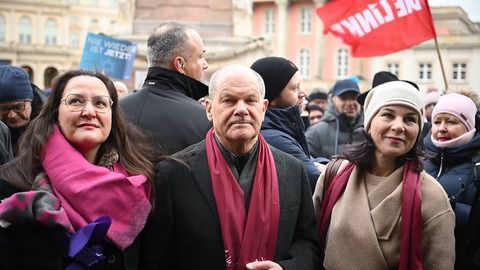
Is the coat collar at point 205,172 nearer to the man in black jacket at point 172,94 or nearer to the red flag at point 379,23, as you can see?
the man in black jacket at point 172,94

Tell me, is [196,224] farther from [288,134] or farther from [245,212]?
[288,134]

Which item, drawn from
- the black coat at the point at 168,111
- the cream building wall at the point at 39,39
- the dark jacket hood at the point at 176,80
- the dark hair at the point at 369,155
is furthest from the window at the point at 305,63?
the dark hair at the point at 369,155

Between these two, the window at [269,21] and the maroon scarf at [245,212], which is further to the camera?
the window at [269,21]

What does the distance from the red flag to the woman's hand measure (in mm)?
5547

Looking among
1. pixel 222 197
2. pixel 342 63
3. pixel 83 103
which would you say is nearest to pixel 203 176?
pixel 222 197

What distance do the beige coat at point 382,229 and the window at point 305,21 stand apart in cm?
5902

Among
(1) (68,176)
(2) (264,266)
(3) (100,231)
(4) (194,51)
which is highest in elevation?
(4) (194,51)

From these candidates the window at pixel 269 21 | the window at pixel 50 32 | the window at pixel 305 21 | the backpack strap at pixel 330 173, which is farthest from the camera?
the window at pixel 50 32

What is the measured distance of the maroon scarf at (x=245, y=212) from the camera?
11.0 ft

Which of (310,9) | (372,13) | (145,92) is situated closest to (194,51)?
(145,92)

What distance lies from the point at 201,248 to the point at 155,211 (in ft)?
1.08

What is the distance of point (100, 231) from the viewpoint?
3180 mm

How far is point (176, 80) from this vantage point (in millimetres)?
4641

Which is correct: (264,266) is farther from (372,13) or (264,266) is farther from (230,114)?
(372,13)
